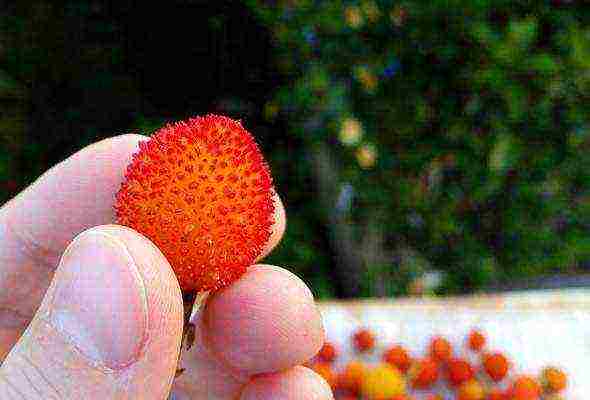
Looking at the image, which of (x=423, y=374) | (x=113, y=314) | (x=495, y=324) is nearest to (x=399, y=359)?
(x=423, y=374)

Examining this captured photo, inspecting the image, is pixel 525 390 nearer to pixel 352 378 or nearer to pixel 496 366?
pixel 496 366

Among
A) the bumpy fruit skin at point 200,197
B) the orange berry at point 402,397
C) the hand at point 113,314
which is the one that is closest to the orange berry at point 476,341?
the orange berry at point 402,397

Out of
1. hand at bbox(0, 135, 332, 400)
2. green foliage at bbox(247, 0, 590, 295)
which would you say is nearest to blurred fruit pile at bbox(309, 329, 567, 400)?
hand at bbox(0, 135, 332, 400)

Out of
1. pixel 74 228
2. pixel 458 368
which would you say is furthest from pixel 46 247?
pixel 458 368

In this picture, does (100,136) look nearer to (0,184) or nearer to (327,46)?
(0,184)

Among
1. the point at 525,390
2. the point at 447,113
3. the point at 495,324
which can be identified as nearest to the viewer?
the point at 525,390
